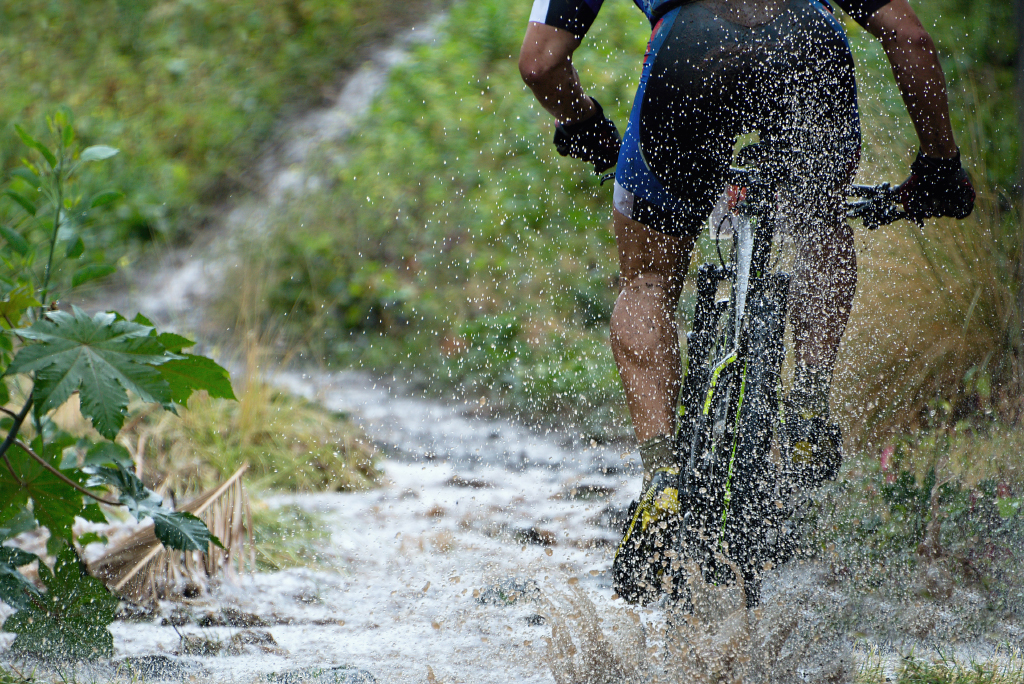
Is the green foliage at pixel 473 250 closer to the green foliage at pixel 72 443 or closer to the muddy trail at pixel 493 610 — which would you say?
the muddy trail at pixel 493 610

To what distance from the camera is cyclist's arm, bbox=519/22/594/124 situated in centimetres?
193

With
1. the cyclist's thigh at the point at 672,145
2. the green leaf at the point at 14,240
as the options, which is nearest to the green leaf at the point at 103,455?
the green leaf at the point at 14,240

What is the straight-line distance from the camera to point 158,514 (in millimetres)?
1766

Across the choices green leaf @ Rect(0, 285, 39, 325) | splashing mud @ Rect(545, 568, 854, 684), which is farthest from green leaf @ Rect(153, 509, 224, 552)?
splashing mud @ Rect(545, 568, 854, 684)

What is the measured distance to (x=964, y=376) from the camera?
9.02 feet

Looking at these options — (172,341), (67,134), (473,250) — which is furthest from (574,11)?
(473,250)

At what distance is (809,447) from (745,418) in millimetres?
244

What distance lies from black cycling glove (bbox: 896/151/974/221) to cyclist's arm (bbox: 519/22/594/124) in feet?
2.31

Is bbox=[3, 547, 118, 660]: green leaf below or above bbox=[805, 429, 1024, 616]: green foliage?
below

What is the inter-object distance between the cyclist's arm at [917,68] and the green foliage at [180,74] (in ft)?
15.9

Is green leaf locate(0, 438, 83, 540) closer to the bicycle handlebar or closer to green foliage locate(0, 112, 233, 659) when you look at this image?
green foliage locate(0, 112, 233, 659)

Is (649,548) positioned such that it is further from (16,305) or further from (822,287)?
(16,305)

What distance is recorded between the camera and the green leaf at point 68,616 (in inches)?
70.6

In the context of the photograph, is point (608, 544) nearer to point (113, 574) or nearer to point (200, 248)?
point (113, 574)
